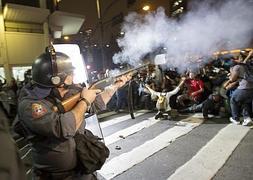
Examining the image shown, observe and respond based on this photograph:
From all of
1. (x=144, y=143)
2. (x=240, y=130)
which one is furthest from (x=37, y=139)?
(x=240, y=130)

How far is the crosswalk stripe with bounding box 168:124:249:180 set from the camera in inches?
158

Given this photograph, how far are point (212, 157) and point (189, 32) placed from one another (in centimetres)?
414

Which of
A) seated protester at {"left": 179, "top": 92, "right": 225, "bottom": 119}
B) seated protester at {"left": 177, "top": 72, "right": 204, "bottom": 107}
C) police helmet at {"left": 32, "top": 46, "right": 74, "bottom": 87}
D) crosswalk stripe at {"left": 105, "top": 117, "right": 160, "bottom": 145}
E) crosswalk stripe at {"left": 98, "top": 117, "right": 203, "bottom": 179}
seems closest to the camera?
police helmet at {"left": 32, "top": 46, "right": 74, "bottom": 87}

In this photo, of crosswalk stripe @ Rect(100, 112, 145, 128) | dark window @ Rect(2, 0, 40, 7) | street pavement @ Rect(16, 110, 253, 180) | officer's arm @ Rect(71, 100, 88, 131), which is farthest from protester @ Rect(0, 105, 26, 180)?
dark window @ Rect(2, 0, 40, 7)

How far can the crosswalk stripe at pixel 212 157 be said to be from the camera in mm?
4012

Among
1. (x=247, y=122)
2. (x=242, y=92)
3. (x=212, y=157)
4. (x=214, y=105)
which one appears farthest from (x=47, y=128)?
(x=214, y=105)

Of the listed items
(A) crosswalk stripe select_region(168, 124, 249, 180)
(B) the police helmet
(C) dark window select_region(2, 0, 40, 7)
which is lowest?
(A) crosswalk stripe select_region(168, 124, 249, 180)

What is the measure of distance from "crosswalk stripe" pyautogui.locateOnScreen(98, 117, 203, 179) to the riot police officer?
224cm

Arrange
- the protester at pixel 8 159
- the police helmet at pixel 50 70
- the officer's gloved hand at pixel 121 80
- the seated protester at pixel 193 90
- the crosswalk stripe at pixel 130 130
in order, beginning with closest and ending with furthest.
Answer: the protester at pixel 8 159, the police helmet at pixel 50 70, the officer's gloved hand at pixel 121 80, the crosswalk stripe at pixel 130 130, the seated protester at pixel 193 90

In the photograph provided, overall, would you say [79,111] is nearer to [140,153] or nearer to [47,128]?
[47,128]

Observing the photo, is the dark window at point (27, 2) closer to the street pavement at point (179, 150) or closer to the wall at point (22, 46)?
the wall at point (22, 46)

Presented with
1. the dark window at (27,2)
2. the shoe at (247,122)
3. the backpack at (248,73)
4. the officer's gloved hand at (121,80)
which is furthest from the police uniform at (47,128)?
the dark window at (27,2)

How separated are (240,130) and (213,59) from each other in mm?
4813

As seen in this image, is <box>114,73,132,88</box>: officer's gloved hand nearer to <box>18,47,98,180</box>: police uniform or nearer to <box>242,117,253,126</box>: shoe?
<box>18,47,98,180</box>: police uniform
